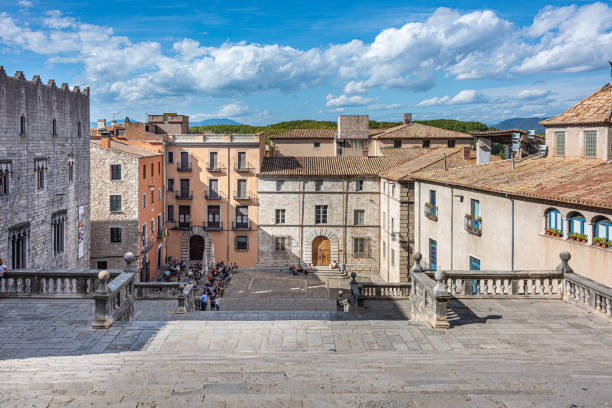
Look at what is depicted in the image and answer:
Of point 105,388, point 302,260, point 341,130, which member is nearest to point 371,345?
point 105,388

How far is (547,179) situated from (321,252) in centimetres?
3088

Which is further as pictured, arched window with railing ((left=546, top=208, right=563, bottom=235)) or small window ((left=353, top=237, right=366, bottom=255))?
small window ((left=353, top=237, right=366, bottom=255))

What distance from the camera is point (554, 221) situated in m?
20.0

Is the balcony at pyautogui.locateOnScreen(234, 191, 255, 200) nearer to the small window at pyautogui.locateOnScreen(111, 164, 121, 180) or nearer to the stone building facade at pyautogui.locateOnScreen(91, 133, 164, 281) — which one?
the stone building facade at pyautogui.locateOnScreen(91, 133, 164, 281)

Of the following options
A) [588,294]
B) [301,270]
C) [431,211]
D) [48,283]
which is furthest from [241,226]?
[588,294]

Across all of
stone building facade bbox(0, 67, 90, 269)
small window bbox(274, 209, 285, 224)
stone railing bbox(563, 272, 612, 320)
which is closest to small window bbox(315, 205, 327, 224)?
small window bbox(274, 209, 285, 224)

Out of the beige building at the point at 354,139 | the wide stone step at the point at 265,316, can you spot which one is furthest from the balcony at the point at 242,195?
the wide stone step at the point at 265,316

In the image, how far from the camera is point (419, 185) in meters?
35.4

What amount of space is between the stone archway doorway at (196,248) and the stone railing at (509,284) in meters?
39.8

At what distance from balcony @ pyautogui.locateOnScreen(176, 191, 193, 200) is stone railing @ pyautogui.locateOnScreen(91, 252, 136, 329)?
37.2m

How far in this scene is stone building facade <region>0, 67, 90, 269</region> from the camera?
2419cm

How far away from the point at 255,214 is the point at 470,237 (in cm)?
2768

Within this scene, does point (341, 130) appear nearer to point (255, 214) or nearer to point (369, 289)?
point (255, 214)

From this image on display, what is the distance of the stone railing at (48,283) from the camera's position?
1500 centimetres
